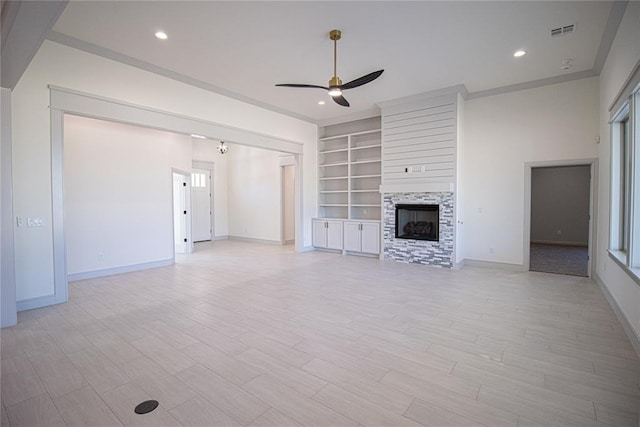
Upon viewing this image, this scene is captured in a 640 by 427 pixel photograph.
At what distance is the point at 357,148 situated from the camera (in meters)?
7.55

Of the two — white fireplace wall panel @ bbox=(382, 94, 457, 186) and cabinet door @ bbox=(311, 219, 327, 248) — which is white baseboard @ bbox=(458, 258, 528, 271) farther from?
cabinet door @ bbox=(311, 219, 327, 248)

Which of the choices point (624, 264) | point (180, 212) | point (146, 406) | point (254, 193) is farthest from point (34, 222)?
point (624, 264)

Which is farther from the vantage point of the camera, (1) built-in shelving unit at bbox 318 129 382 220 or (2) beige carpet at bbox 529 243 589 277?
(1) built-in shelving unit at bbox 318 129 382 220

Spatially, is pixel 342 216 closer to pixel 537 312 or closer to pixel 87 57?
pixel 537 312

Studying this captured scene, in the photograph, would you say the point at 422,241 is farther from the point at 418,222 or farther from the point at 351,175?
the point at 351,175

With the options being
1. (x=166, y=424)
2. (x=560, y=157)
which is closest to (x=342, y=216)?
(x=560, y=157)

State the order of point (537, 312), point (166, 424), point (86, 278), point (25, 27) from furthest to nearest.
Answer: point (86, 278)
point (537, 312)
point (25, 27)
point (166, 424)

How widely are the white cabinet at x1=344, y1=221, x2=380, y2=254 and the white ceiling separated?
314cm

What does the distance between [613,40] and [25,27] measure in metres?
6.23

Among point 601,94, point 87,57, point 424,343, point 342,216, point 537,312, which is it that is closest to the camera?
point 424,343

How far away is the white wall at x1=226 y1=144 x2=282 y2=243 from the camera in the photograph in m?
9.55

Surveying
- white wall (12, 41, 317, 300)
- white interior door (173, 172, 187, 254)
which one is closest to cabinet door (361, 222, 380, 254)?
white interior door (173, 172, 187, 254)

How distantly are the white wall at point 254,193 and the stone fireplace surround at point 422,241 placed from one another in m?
3.68

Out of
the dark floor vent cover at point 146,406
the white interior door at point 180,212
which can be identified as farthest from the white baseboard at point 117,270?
the dark floor vent cover at point 146,406
